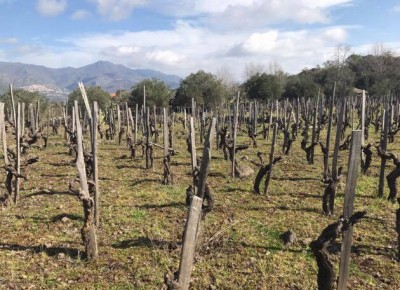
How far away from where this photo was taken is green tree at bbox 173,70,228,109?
4406 cm

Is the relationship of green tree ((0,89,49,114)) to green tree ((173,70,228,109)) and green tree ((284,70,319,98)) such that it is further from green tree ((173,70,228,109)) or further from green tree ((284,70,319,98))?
green tree ((284,70,319,98))

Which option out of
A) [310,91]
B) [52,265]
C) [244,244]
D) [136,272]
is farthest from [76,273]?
[310,91]

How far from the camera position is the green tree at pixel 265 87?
4638 cm

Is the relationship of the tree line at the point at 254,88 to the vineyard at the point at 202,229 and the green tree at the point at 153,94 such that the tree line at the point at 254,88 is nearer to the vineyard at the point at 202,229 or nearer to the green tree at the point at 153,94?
the green tree at the point at 153,94

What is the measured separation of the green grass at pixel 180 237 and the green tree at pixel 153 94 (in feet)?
99.1

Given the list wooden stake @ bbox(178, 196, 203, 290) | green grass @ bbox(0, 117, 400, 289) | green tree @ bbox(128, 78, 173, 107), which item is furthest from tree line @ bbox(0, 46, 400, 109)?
wooden stake @ bbox(178, 196, 203, 290)

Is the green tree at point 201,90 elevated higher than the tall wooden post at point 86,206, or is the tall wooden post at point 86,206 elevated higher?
the green tree at point 201,90

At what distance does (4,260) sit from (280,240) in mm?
5346

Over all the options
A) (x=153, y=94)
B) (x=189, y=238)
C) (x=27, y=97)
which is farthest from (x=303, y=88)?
(x=189, y=238)

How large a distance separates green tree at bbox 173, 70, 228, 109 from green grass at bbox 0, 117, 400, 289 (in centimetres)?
3211

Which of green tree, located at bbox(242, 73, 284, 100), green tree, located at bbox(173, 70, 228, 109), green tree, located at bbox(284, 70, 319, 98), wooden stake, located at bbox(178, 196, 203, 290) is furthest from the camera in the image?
green tree, located at bbox(284, 70, 319, 98)

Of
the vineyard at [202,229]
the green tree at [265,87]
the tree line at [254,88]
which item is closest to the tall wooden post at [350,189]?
the vineyard at [202,229]

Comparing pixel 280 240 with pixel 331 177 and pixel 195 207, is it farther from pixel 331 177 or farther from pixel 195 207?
pixel 195 207

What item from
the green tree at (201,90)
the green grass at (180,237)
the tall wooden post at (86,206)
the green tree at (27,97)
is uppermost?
the green tree at (201,90)
